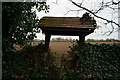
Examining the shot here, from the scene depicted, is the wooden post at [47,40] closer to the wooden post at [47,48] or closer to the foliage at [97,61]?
the wooden post at [47,48]

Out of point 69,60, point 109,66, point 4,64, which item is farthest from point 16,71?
point 109,66

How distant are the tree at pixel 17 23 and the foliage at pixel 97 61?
2375mm

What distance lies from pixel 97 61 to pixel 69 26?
2913 mm

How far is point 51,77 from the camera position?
26.8 ft

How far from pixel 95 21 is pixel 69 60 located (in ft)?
7.32

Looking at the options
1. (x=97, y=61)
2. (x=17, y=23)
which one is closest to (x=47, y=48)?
(x=17, y=23)

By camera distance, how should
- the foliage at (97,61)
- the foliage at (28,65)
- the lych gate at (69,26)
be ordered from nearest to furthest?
the foliage at (28,65), the lych gate at (69,26), the foliage at (97,61)

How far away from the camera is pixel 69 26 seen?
27.8ft

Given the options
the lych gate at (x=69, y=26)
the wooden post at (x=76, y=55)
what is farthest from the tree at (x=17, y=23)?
the wooden post at (x=76, y=55)

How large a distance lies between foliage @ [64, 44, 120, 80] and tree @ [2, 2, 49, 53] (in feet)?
7.79

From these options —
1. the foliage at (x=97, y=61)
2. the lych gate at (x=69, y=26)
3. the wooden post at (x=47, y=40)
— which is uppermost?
the lych gate at (x=69, y=26)

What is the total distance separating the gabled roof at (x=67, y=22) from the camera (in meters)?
8.52

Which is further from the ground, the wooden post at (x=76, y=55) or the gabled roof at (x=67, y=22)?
the gabled roof at (x=67, y=22)

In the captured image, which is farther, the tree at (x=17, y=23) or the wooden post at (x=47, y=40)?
the wooden post at (x=47, y=40)
